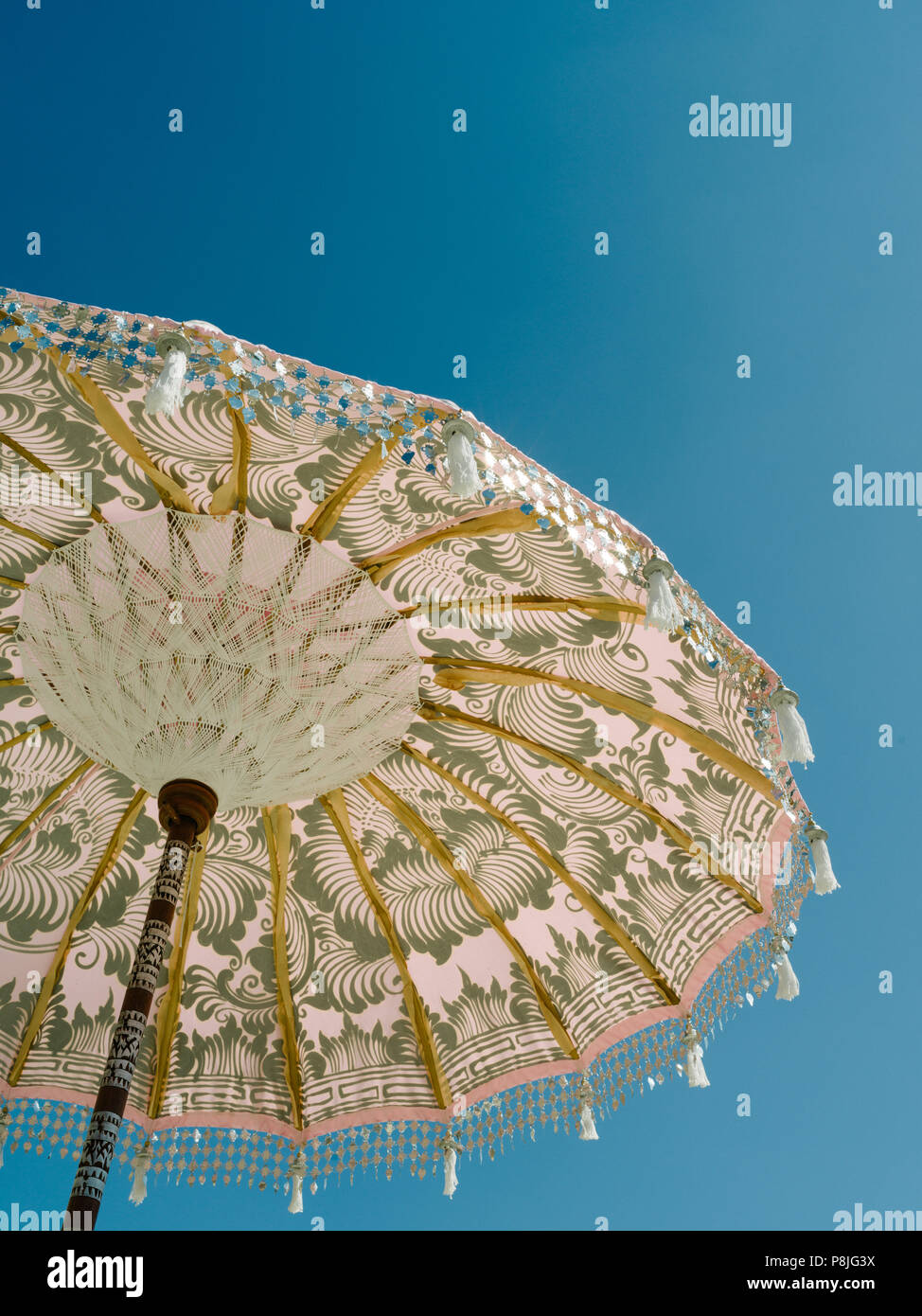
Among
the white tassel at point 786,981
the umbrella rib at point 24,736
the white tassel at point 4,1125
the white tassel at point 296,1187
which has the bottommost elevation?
the white tassel at point 296,1187

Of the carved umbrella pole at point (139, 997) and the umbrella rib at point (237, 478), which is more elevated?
the umbrella rib at point (237, 478)

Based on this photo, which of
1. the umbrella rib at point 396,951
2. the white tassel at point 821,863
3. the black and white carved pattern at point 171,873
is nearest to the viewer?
the black and white carved pattern at point 171,873

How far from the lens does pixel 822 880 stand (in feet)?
18.5

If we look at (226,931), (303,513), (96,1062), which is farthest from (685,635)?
(96,1062)

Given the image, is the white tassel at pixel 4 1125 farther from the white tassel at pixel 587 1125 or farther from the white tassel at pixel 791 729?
the white tassel at pixel 791 729

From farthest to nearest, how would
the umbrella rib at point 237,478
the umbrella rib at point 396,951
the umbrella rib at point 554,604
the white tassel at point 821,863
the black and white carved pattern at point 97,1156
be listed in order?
the umbrella rib at point 396,951
the white tassel at point 821,863
the umbrella rib at point 554,604
the umbrella rib at point 237,478
the black and white carved pattern at point 97,1156

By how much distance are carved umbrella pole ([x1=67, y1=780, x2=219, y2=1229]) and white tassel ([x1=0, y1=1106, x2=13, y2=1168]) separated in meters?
2.05

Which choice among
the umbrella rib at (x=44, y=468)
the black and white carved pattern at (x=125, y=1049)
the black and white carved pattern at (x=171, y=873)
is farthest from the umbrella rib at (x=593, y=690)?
the black and white carved pattern at (x=125, y=1049)

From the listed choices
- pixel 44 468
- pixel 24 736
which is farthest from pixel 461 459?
pixel 24 736

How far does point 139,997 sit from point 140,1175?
2496mm

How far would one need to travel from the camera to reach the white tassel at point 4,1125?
19.7 feet

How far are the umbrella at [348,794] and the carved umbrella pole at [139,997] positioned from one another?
3 centimetres

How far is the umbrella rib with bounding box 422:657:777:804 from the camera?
5770 mm

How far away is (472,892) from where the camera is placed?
6.29m
